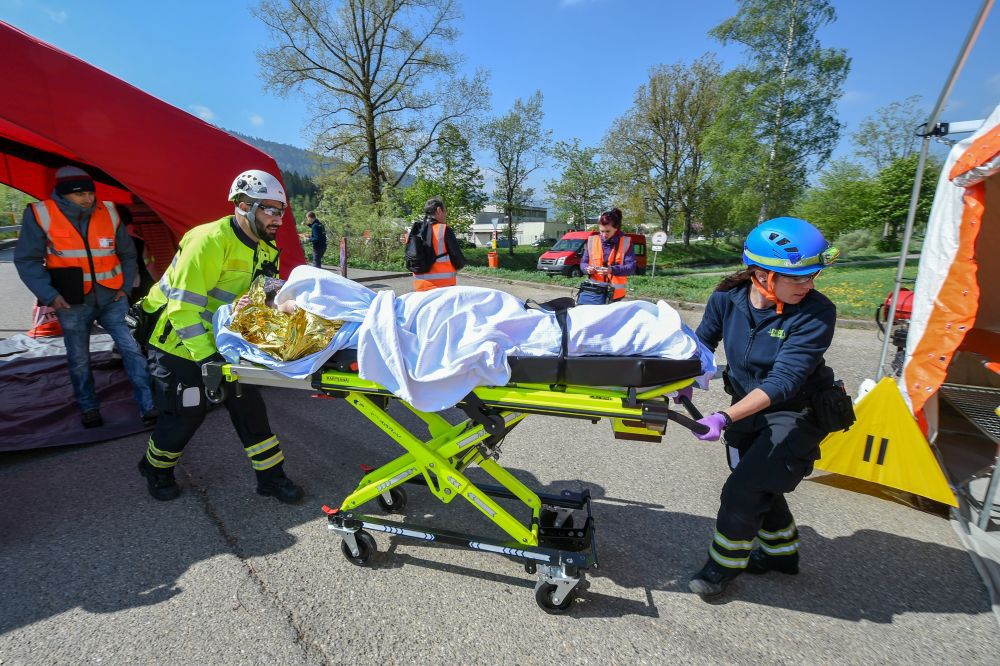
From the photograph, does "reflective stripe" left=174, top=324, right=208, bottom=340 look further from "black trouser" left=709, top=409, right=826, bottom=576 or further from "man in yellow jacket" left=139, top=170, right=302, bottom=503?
"black trouser" left=709, top=409, right=826, bottom=576

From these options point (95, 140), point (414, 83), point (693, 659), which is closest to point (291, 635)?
point (693, 659)

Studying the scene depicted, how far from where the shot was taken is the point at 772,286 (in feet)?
7.80

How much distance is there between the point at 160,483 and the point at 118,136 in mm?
3311

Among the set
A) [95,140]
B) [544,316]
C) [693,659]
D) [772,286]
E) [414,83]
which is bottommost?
[693,659]

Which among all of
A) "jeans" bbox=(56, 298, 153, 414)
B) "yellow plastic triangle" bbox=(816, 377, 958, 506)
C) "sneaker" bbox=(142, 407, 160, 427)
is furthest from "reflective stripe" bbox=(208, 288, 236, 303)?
"yellow plastic triangle" bbox=(816, 377, 958, 506)

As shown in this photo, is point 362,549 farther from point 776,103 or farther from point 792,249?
point 776,103

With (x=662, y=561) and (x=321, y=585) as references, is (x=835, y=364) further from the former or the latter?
(x=321, y=585)

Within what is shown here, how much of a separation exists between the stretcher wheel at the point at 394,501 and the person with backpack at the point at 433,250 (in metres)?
3.24

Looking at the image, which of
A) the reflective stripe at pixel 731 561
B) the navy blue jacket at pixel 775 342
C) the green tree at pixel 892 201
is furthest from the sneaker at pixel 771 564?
the green tree at pixel 892 201

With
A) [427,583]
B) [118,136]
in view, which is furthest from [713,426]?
[118,136]

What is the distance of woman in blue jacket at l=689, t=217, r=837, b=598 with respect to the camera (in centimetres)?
225

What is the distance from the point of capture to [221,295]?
10.3 ft

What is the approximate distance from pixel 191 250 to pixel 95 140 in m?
2.59

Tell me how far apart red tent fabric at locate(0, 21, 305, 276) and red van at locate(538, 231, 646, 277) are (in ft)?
45.5
